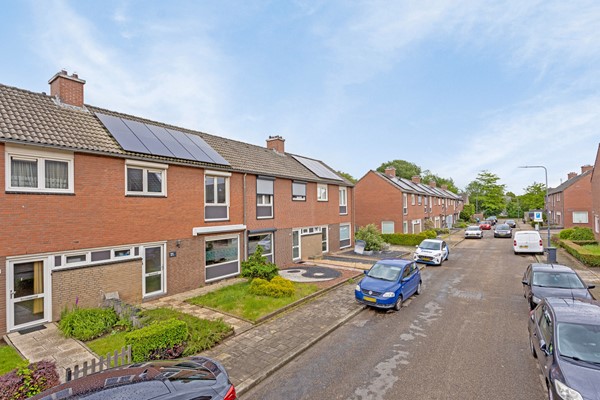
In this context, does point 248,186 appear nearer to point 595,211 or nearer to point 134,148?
point 134,148

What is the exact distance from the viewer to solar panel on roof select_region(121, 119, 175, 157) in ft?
40.9

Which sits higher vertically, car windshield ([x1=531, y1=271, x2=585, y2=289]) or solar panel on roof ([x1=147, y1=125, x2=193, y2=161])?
solar panel on roof ([x1=147, y1=125, x2=193, y2=161])

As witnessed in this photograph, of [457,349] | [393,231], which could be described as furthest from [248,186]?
[393,231]

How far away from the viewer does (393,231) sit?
33.7m

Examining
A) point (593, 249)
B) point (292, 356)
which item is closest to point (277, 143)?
point (292, 356)

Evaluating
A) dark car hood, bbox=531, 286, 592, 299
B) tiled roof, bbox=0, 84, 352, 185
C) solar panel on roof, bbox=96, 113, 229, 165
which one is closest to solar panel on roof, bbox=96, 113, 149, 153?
solar panel on roof, bbox=96, 113, 229, 165

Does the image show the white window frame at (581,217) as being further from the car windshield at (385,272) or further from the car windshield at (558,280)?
the car windshield at (385,272)

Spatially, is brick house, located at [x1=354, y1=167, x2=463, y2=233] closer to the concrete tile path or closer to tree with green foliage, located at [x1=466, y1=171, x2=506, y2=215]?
the concrete tile path

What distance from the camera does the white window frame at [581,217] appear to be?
41516 mm

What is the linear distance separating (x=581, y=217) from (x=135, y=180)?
54.4 meters

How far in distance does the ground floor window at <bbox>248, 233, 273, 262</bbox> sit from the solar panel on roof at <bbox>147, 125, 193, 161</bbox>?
5.58 metres

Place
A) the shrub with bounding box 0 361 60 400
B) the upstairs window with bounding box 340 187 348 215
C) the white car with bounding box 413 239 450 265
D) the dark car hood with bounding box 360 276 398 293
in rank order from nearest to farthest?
1. the shrub with bounding box 0 361 60 400
2. the dark car hood with bounding box 360 276 398 293
3. the white car with bounding box 413 239 450 265
4. the upstairs window with bounding box 340 187 348 215

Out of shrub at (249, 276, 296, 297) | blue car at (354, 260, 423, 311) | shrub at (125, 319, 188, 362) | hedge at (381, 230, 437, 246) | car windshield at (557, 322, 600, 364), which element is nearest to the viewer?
car windshield at (557, 322, 600, 364)

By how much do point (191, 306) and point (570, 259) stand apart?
24736 mm
